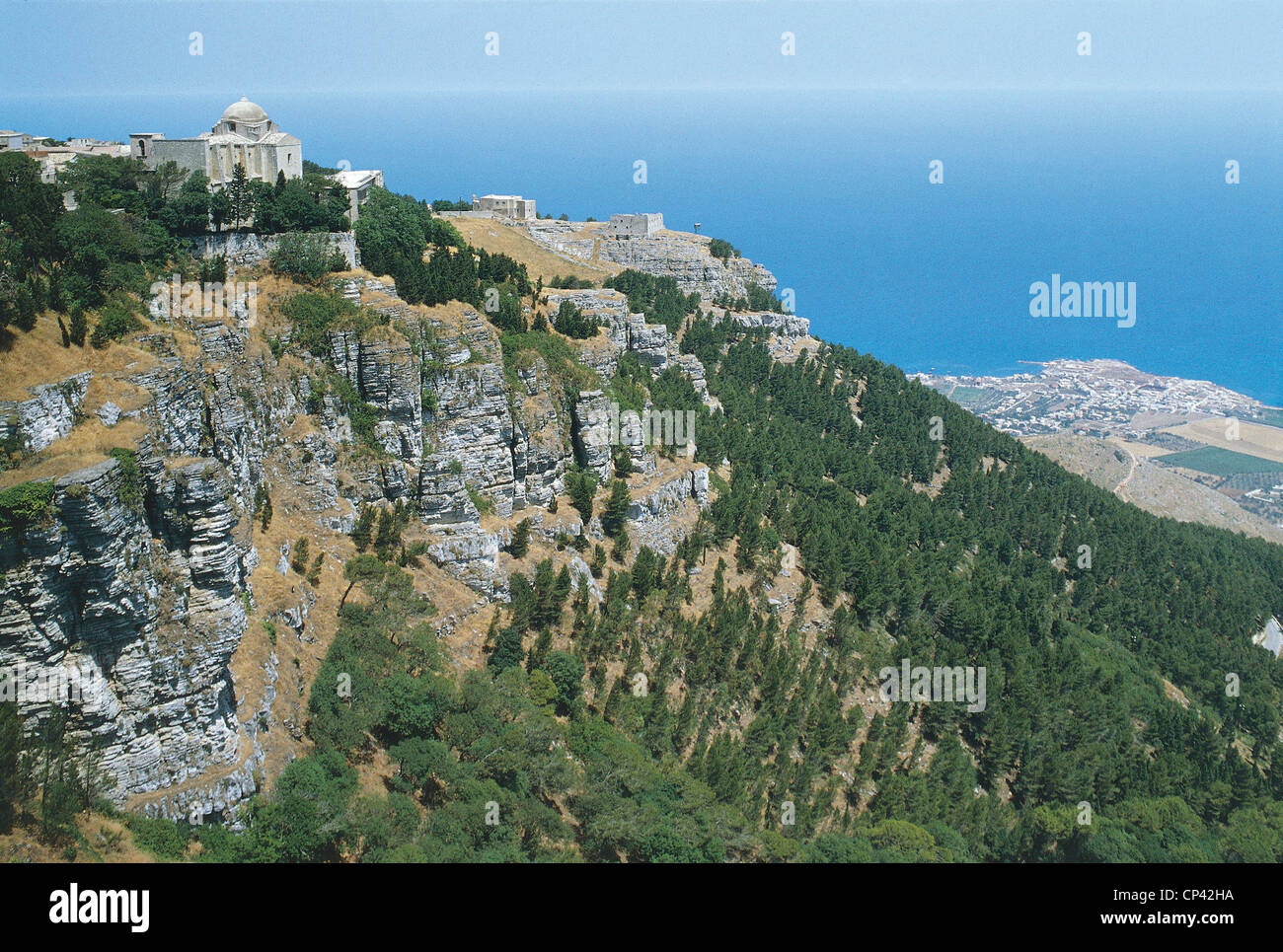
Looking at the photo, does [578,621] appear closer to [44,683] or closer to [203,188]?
[44,683]

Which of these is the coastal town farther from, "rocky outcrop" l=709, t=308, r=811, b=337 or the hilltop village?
the hilltop village

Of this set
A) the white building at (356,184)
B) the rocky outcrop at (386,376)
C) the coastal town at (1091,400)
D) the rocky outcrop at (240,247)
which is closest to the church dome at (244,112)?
the white building at (356,184)

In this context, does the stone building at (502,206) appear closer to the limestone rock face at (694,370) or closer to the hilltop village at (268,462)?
the hilltop village at (268,462)

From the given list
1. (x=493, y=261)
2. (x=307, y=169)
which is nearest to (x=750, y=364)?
(x=493, y=261)

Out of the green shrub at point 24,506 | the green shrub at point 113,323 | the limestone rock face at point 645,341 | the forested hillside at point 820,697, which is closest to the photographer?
the green shrub at point 24,506

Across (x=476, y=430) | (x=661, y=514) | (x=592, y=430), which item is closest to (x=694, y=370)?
(x=592, y=430)

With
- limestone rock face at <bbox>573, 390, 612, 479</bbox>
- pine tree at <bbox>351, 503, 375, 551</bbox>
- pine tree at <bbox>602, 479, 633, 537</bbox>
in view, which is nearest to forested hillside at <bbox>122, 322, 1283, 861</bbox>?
pine tree at <bbox>351, 503, 375, 551</bbox>

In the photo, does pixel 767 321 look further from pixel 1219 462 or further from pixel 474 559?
pixel 1219 462
